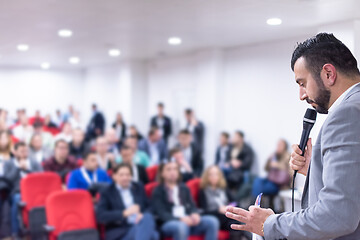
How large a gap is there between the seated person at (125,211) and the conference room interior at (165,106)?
0.05ft

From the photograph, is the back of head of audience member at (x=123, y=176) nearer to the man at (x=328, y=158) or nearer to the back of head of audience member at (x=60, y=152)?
the back of head of audience member at (x=60, y=152)

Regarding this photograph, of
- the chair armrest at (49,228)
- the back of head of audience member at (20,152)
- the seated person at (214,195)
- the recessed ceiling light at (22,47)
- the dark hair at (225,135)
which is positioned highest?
the recessed ceiling light at (22,47)

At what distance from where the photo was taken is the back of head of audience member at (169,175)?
5.04 metres

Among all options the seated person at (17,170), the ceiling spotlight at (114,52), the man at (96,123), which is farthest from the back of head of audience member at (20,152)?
the man at (96,123)

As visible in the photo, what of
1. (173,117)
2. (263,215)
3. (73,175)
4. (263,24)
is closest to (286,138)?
(263,24)

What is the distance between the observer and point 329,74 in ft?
4.56

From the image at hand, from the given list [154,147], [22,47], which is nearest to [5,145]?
[22,47]

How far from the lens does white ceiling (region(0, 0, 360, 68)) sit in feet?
13.1

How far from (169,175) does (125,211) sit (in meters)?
0.68

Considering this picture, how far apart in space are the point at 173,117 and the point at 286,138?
399 centimetres

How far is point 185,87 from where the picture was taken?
31.2 ft

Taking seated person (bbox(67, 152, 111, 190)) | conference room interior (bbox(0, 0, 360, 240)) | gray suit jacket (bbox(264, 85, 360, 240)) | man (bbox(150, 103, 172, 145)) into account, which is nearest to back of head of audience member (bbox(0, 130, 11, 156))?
conference room interior (bbox(0, 0, 360, 240))

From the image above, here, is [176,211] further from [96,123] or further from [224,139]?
[96,123]

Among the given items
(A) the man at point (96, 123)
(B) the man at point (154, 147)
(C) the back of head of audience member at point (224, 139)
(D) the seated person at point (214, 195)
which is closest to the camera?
(D) the seated person at point (214, 195)
